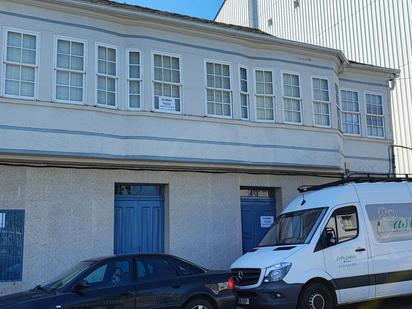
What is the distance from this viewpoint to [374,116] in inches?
758

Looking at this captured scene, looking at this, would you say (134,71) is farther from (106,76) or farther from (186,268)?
(186,268)

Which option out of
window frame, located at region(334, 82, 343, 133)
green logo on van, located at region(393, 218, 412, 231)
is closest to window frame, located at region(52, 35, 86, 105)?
green logo on van, located at region(393, 218, 412, 231)

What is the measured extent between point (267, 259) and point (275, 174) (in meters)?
6.63

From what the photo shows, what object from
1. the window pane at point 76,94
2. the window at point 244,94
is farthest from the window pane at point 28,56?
the window at point 244,94

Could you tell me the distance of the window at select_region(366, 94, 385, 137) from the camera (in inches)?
754

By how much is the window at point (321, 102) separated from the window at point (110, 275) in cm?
966

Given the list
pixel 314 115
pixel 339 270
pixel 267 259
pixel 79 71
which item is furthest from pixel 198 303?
pixel 314 115

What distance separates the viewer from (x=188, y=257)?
14.8 meters

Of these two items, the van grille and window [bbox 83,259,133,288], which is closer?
window [bbox 83,259,133,288]

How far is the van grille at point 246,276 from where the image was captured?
1010 centimetres

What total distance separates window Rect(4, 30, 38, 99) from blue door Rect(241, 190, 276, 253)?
7269 mm

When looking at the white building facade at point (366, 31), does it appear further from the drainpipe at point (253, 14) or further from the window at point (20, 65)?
the window at point (20, 65)

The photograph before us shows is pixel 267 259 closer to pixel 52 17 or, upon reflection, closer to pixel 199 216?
pixel 199 216

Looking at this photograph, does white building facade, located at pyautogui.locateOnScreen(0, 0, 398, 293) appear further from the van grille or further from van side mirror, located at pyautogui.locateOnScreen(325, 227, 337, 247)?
van side mirror, located at pyautogui.locateOnScreen(325, 227, 337, 247)
